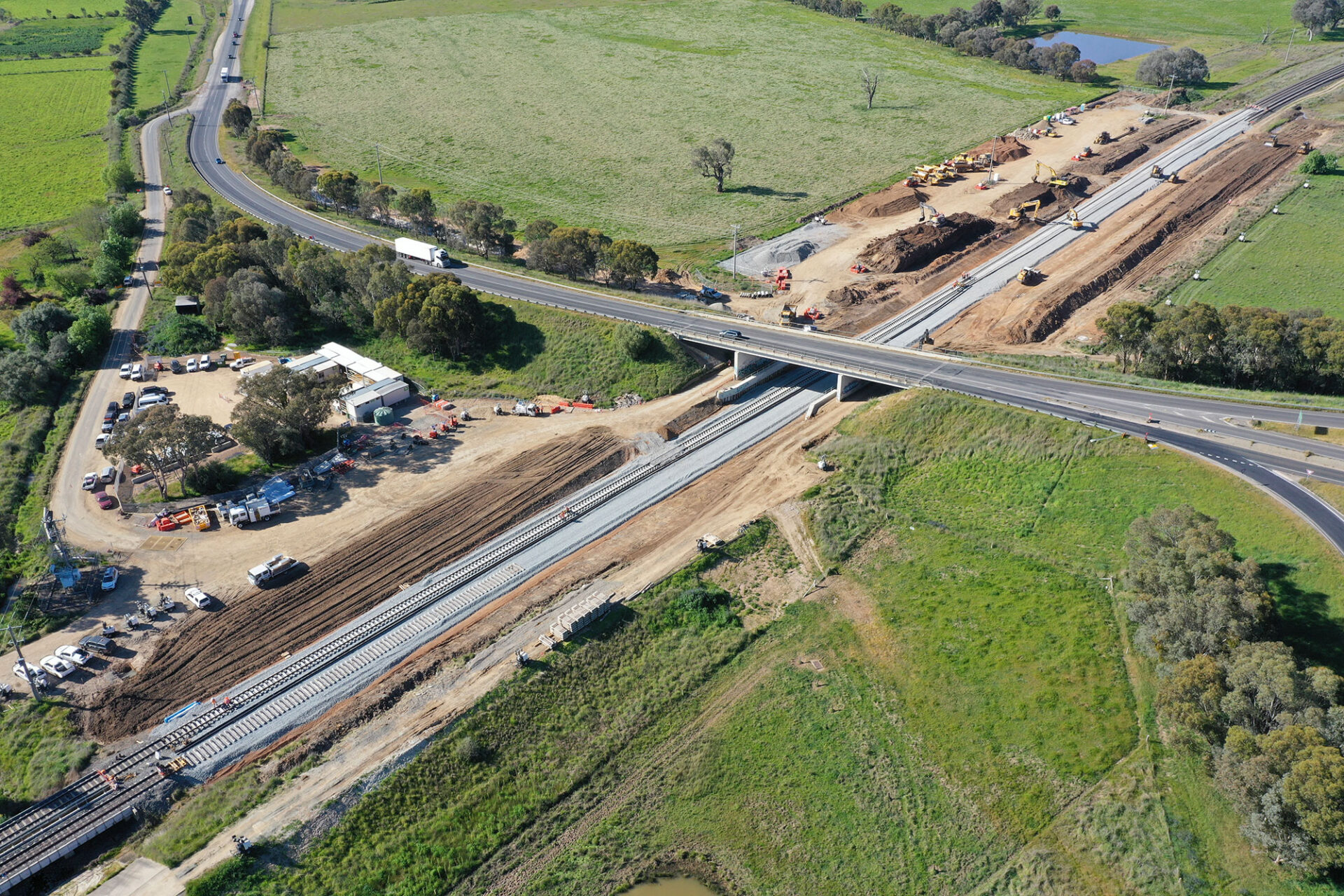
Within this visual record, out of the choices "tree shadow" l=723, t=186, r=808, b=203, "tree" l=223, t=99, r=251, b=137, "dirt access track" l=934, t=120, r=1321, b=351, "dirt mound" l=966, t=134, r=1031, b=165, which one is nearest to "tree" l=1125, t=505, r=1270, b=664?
"dirt access track" l=934, t=120, r=1321, b=351

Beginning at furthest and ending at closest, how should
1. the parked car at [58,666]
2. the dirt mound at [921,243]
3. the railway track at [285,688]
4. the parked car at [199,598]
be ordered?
the dirt mound at [921,243] → the parked car at [199,598] → the parked car at [58,666] → the railway track at [285,688]

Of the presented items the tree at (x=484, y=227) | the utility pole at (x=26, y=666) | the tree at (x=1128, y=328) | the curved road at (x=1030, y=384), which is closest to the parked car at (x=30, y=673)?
the utility pole at (x=26, y=666)

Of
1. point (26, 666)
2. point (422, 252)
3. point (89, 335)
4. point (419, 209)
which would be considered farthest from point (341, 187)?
point (26, 666)

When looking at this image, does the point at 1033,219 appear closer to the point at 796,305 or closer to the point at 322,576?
the point at 796,305

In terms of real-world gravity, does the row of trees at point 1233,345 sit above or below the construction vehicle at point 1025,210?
below

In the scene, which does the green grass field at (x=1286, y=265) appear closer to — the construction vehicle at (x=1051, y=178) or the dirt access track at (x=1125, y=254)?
the dirt access track at (x=1125, y=254)

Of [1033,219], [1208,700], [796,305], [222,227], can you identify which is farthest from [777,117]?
[1208,700]

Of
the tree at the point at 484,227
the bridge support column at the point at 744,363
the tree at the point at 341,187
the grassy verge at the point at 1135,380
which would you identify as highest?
the tree at the point at 341,187
